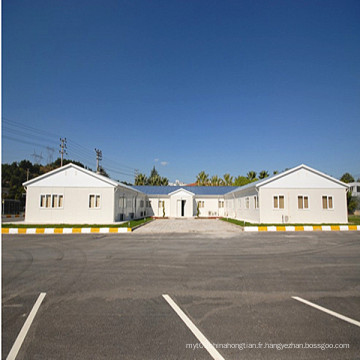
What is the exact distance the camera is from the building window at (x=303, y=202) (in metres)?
21.4

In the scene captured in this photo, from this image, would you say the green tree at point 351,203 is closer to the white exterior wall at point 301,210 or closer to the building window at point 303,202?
the white exterior wall at point 301,210

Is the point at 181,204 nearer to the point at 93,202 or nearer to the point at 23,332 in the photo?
the point at 93,202

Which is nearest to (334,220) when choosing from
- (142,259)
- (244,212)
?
(244,212)

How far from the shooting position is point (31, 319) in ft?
14.4

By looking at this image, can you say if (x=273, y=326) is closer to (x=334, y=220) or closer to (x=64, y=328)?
(x=64, y=328)

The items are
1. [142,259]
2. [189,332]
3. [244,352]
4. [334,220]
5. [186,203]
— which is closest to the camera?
[244,352]

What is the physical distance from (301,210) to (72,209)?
18.1m

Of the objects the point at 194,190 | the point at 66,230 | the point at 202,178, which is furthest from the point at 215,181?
the point at 66,230

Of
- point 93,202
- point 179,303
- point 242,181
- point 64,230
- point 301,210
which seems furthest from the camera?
point 242,181

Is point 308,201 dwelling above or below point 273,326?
above

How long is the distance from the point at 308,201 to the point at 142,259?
17.1 meters

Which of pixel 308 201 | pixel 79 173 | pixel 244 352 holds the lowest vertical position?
pixel 244 352

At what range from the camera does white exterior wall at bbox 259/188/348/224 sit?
69.1 feet

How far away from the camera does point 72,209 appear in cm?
2142
